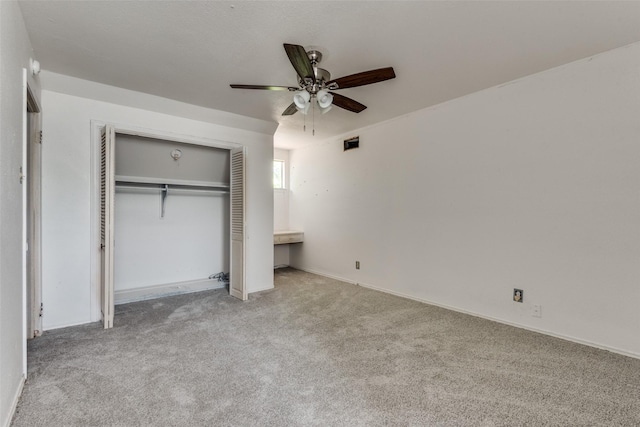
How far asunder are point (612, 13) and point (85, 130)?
449 centimetres

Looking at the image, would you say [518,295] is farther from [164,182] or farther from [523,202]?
[164,182]

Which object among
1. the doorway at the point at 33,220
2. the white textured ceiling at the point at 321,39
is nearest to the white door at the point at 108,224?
the doorway at the point at 33,220

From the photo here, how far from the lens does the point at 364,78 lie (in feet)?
7.32

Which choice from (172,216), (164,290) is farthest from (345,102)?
(164,290)

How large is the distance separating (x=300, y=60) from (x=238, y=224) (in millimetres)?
2440

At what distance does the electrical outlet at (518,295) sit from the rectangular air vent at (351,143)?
9.14ft

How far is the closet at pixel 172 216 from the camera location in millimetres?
3746

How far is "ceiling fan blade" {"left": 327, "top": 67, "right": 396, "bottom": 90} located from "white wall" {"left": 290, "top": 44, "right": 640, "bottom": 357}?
1540 millimetres

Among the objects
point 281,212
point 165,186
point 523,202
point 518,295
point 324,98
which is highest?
point 324,98

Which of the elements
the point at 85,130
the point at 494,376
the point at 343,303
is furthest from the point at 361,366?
the point at 85,130

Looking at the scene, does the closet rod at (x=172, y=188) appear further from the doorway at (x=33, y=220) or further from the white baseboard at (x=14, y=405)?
the white baseboard at (x=14, y=405)

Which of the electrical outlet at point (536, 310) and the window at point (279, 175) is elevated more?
the window at point (279, 175)

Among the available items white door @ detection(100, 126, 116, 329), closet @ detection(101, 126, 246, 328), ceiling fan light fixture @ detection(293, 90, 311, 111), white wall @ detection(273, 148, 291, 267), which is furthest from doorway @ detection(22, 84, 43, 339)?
white wall @ detection(273, 148, 291, 267)

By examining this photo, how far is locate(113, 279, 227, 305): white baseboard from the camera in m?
3.68
